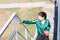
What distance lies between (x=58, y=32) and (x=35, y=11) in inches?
258

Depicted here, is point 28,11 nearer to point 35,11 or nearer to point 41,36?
point 35,11

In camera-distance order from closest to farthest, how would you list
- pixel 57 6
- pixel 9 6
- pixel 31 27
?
pixel 57 6 → pixel 31 27 → pixel 9 6

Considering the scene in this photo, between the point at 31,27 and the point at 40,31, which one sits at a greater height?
the point at 40,31

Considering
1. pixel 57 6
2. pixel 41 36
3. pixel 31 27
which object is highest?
pixel 57 6

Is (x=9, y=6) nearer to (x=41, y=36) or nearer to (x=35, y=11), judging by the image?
(x=35, y=11)

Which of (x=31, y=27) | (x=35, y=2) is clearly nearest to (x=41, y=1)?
(x=35, y=2)

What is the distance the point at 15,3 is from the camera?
456 inches

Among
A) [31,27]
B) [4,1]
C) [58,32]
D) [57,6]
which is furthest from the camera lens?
[4,1]

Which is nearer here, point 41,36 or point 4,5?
point 41,36

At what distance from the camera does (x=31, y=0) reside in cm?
1185

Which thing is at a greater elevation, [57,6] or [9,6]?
[57,6]

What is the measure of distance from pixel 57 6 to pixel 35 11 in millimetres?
5658

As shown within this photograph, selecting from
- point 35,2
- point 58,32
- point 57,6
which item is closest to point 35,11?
point 35,2

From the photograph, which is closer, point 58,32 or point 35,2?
point 58,32
